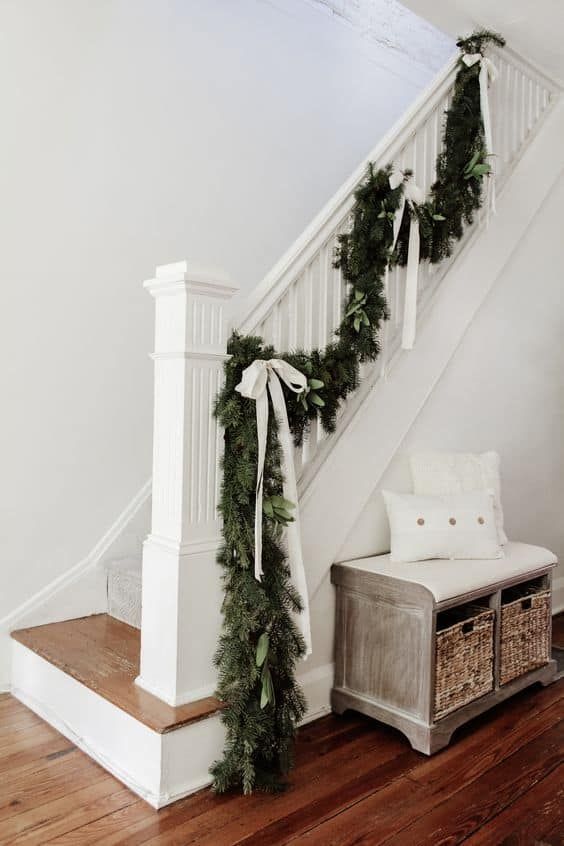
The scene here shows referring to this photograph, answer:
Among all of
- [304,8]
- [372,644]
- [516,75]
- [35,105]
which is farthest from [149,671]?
[304,8]

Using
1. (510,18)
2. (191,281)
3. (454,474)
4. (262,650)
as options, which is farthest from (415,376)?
(510,18)

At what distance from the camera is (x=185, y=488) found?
2.18 metres

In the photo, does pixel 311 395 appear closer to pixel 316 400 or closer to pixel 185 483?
pixel 316 400

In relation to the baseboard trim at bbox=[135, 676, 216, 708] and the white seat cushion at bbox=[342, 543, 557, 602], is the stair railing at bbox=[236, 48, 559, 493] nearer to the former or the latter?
the white seat cushion at bbox=[342, 543, 557, 602]

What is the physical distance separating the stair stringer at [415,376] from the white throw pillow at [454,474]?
0.54 ft

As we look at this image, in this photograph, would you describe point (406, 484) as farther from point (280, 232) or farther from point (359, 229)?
point (280, 232)

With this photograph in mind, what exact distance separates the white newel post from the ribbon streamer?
0.91 m

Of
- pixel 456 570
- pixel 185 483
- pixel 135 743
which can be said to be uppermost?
pixel 185 483

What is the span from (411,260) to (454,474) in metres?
0.92

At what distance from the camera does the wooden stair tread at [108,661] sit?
2127 millimetres

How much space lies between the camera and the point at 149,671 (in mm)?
2266

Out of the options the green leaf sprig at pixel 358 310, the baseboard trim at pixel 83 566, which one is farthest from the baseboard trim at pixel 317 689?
the green leaf sprig at pixel 358 310

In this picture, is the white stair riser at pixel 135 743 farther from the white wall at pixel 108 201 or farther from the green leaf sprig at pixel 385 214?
the green leaf sprig at pixel 385 214

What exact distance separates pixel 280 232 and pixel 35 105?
1472mm
